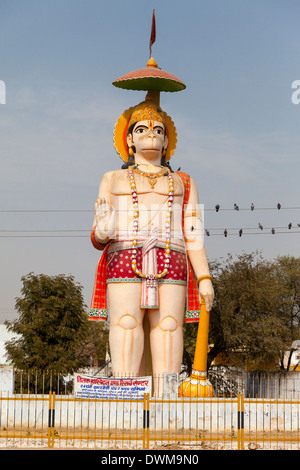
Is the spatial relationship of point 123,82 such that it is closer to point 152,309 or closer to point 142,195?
point 142,195

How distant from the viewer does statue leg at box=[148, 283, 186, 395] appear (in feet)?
51.1

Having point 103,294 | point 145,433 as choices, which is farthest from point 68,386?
point 145,433

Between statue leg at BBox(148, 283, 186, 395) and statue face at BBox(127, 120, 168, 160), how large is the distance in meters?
2.88

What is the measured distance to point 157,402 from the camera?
13.7 meters

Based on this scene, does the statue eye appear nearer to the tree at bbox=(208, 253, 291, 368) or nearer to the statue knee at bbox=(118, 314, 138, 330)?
the statue knee at bbox=(118, 314, 138, 330)

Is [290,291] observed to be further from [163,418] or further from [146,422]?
[146,422]

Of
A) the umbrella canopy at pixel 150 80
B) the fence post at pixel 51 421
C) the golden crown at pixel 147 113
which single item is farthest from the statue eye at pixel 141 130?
the fence post at pixel 51 421

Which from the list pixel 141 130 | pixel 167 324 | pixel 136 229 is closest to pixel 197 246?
pixel 136 229

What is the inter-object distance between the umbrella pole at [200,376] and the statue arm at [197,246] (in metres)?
0.30

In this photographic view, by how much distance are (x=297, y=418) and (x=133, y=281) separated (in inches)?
164

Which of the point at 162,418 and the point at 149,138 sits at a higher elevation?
the point at 149,138

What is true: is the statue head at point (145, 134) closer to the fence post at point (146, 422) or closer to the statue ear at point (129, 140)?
the statue ear at point (129, 140)

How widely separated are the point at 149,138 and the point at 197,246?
2497mm

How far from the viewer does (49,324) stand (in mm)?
23016
